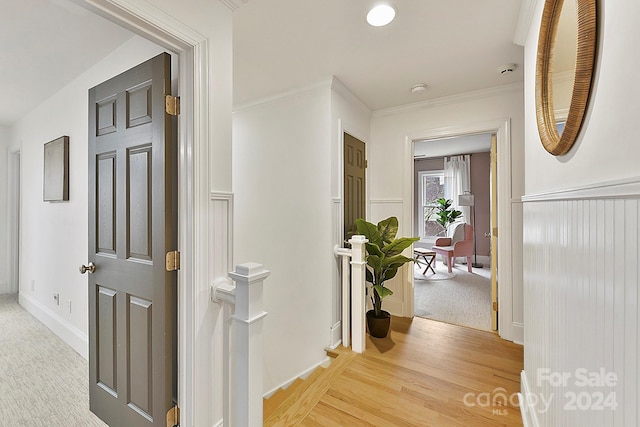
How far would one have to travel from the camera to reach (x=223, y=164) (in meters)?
1.45

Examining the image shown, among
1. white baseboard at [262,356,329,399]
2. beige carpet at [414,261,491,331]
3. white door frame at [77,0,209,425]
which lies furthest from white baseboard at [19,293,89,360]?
beige carpet at [414,261,491,331]

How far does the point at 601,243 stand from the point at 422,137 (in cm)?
260

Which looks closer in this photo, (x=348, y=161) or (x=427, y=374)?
(x=427, y=374)

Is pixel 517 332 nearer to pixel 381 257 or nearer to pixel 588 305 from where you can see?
pixel 381 257

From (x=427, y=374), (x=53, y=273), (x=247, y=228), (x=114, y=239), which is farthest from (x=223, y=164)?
(x=53, y=273)

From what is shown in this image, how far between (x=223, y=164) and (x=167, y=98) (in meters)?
0.39

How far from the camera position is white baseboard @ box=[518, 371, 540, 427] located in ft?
4.62

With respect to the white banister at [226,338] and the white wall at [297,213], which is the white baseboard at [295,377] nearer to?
the white wall at [297,213]

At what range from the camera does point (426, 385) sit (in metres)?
1.96

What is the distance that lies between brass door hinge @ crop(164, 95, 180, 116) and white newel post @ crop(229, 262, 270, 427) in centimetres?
82

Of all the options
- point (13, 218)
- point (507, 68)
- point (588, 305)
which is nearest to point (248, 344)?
point (588, 305)

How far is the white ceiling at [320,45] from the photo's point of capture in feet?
5.42

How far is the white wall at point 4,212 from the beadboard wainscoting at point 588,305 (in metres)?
5.84

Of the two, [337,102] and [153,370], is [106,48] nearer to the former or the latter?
[337,102]
